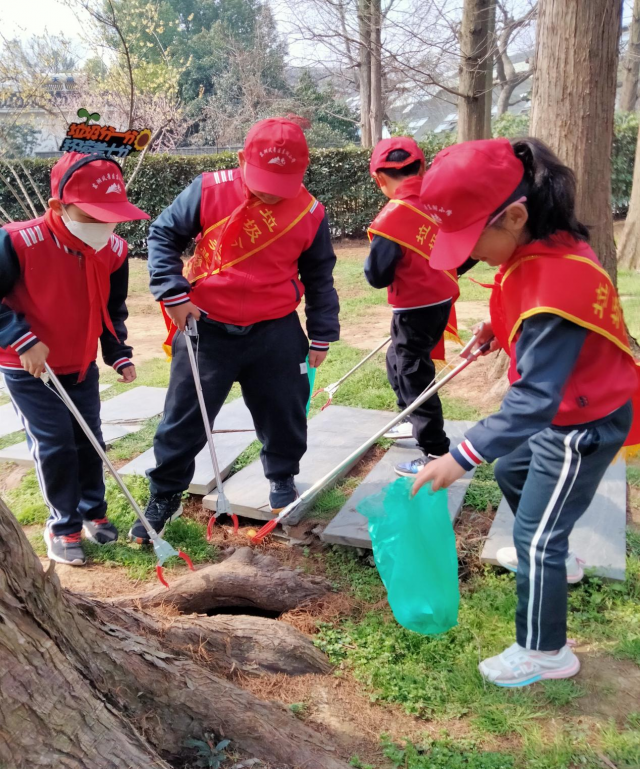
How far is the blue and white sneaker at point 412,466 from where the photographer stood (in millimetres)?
3775

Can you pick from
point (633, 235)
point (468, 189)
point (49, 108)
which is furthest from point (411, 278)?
point (633, 235)

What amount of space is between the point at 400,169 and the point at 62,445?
2.26 metres

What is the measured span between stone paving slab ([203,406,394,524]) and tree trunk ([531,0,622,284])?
201 centimetres

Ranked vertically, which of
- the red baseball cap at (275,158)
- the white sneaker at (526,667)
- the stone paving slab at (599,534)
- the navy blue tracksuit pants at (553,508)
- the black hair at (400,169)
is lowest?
the stone paving slab at (599,534)

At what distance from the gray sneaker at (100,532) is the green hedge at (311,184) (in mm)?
10861

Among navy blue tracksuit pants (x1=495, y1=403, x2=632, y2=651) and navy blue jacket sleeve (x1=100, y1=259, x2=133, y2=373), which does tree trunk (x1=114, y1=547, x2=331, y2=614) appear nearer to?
navy blue tracksuit pants (x1=495, y1=403, x2=632, y2=651)

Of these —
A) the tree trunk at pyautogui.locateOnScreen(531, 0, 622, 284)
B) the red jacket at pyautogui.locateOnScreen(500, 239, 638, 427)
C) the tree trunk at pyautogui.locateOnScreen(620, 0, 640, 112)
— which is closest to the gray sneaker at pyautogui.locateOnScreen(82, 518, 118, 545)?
the red jacket at pyautogui.locateOnScreen(500, 239, 638, 427)

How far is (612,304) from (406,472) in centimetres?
194

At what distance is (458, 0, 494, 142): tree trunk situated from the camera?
27.3 ft

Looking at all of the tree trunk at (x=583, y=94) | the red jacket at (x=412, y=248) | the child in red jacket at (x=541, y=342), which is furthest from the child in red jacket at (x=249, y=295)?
the tree trunk at (x=583, y=94)

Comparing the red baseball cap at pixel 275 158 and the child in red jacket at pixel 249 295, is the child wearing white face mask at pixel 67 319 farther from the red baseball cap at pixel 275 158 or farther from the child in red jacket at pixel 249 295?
the red baseball cap at pixel 275 158

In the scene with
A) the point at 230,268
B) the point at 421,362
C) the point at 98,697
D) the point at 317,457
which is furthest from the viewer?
the point at 317,457

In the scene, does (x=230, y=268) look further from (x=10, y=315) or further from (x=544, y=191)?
(x=544, y=191)

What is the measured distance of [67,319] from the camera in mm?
2936
